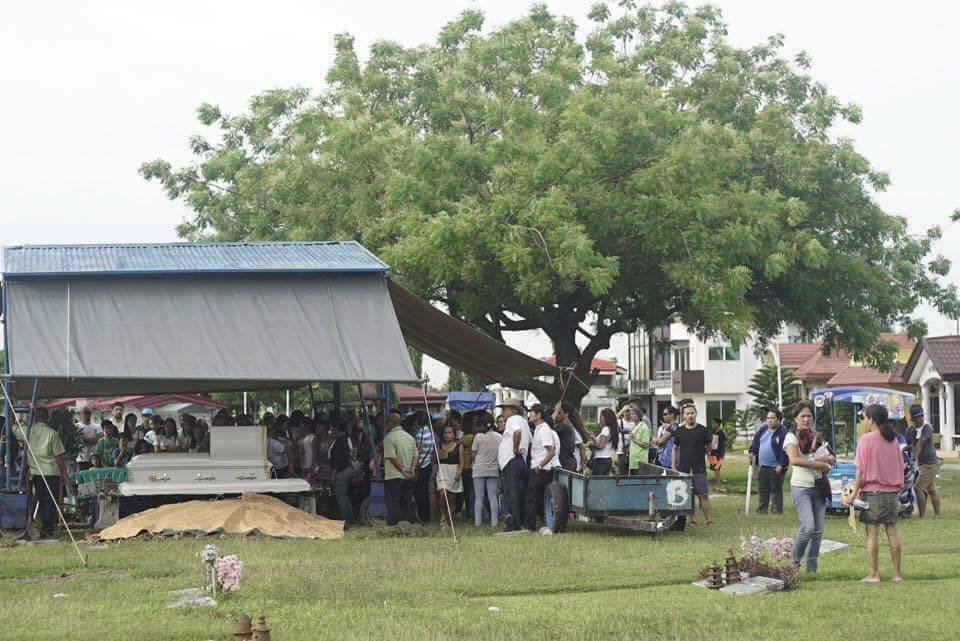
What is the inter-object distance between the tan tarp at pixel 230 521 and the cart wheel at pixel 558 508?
2.63 meters

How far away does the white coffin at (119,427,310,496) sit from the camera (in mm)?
17391

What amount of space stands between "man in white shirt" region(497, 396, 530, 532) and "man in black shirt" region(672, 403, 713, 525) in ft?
7.09

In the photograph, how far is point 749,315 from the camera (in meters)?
25.5

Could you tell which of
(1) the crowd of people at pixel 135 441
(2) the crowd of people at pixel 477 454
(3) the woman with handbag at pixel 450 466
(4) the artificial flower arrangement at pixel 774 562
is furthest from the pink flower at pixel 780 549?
(1) the crowd of people at pixel 135 441

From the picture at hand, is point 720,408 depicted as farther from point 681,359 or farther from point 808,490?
point 808,490

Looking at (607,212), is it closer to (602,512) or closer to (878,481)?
(602,512)

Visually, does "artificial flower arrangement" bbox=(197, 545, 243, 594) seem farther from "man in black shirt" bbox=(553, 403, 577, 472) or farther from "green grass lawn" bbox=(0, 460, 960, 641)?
"man in black shirt" bbox=(553, 403, 577, 472)

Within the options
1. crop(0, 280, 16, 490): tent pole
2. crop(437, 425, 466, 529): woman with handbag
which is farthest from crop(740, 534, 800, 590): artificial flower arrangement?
crop(0, 280, 16, 490): tent pole

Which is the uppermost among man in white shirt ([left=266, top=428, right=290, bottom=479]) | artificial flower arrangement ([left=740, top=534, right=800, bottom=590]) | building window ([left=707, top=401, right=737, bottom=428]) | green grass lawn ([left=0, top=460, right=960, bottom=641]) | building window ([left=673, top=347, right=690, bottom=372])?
building window ([left=673, top=347, right=690, bottom=372])

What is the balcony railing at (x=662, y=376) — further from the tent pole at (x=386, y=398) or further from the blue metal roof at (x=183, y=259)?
the blue metal roof at (x=183, y=259)

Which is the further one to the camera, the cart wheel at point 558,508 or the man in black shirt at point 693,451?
the man in black shirt at point 693,451

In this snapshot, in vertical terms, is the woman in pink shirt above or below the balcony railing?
below

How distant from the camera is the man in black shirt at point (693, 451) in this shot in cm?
1803

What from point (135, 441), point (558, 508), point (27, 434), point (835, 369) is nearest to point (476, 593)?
point (558, 508)
